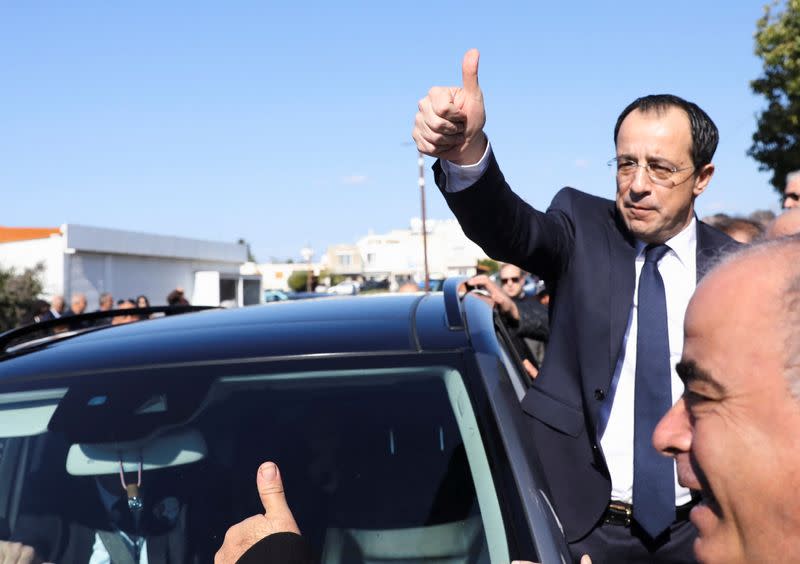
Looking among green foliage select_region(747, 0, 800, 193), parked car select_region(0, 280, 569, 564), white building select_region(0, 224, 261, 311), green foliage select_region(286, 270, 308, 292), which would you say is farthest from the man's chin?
green foliage select_region(286, 270, 308, 292)

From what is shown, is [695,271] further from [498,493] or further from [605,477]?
[498,493]

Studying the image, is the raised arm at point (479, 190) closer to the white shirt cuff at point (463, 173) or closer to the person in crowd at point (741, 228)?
the white shirt cuff at point (463, 173)

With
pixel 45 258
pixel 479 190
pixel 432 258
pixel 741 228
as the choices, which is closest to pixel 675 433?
pixel 479 190

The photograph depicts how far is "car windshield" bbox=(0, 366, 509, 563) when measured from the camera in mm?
1969

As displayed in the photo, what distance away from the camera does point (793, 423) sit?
3.66ft

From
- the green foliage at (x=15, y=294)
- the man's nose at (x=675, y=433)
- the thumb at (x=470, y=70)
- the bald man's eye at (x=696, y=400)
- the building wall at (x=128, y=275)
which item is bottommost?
the man's nose at (x=675, y=433)

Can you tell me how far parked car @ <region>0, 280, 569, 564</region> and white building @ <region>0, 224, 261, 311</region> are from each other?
22480 mm

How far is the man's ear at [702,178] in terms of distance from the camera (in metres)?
2.68

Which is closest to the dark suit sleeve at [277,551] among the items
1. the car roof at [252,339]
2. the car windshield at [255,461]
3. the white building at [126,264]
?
the car windshield at [255,461]

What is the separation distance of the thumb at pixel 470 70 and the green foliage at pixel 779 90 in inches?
680

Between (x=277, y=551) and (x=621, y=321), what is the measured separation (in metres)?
1.28

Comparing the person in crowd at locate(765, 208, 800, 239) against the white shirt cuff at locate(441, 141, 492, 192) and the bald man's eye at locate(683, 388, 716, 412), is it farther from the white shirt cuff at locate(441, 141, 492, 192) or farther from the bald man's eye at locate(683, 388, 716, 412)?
the bald man's eye at locate(683, 388, 716, 412)

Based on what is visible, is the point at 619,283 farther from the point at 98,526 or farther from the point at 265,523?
the point at 98,526

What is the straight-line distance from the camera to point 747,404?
1182 mm
